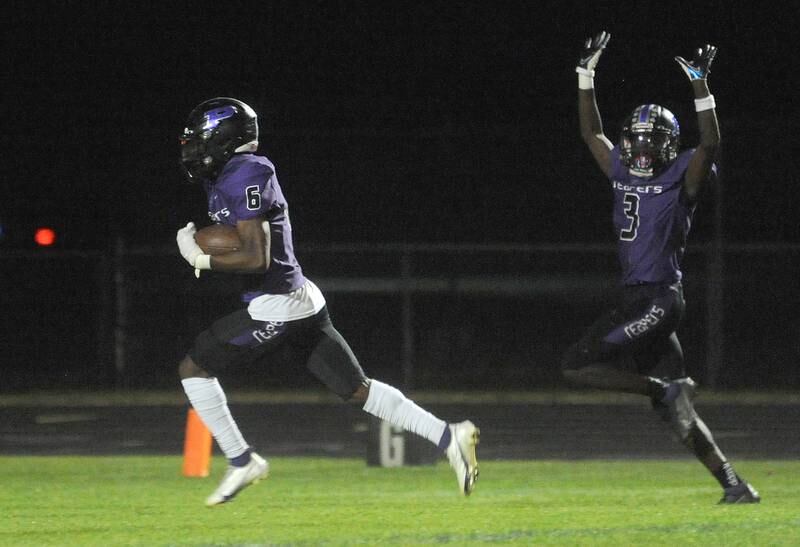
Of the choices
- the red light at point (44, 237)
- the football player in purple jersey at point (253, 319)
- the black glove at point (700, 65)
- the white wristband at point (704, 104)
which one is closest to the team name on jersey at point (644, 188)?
the white wristband at point (704, 104)

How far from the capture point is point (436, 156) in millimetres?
24250

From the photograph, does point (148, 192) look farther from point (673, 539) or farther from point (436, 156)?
point (673, 539)

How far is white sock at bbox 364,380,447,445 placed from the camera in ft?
27.6

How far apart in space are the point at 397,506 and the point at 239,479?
98 centimetres

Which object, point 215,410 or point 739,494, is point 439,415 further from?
point 215,410

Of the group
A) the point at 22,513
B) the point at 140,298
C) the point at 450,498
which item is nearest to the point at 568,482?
the point at 450,498

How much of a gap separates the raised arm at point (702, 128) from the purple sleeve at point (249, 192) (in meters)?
A: 2.10

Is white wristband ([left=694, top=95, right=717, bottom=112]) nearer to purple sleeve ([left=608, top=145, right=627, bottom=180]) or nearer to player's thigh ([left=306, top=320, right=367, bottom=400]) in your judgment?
purple sleeve ([left=608, top=145, right=627, bottom=180])

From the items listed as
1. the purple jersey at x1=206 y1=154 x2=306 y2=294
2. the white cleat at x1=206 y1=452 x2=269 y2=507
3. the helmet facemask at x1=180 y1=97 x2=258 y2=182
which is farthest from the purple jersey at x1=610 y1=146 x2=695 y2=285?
the white cleat at x1=206 y1=452 x2=269 y2=507

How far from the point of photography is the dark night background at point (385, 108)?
23922 mm

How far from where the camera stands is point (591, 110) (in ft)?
29.4

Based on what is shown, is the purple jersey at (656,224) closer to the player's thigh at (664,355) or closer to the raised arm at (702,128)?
the raised arm at (702,128)

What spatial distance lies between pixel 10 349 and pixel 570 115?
32.3ft

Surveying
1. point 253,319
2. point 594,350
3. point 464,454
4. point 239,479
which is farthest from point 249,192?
point 594,350
